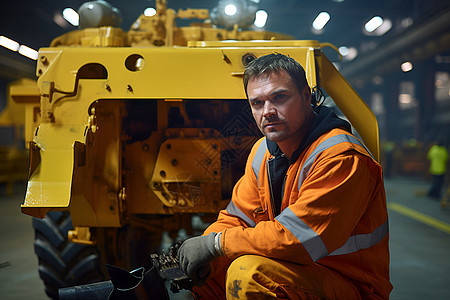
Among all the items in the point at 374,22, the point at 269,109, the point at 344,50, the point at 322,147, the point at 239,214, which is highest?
the point at 344,50

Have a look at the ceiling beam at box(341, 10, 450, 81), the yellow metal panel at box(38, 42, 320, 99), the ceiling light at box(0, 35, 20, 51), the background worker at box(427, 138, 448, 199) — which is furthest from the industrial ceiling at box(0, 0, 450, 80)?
the yellow metal panel at box(38, 42, 320, 99)

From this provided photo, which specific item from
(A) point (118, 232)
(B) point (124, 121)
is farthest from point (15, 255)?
(B) point (124, 121)

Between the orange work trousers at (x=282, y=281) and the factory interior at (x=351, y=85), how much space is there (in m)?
1.03

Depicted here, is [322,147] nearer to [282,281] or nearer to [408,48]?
[282,281]

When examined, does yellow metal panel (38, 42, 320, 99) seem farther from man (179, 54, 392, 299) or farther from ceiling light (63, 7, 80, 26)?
ceiling light (63, 7, 80, 26)

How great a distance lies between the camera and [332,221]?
1453mm

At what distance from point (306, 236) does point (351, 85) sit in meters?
6.50

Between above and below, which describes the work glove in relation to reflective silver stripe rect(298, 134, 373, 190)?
below

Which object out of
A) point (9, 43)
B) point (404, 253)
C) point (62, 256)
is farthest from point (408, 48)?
point (9, 43)

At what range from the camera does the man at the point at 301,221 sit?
1.46 metres

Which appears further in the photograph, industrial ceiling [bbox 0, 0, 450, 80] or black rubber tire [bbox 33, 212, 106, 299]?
industrial ceiling [bbox 0, 0, 450, 80]

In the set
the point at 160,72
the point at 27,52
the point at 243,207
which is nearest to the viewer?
the point at 243,207

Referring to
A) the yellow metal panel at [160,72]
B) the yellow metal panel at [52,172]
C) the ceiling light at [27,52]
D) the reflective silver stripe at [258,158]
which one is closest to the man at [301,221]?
the reflective silver stripe at [258,158]

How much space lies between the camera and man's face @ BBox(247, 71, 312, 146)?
1672 mm
